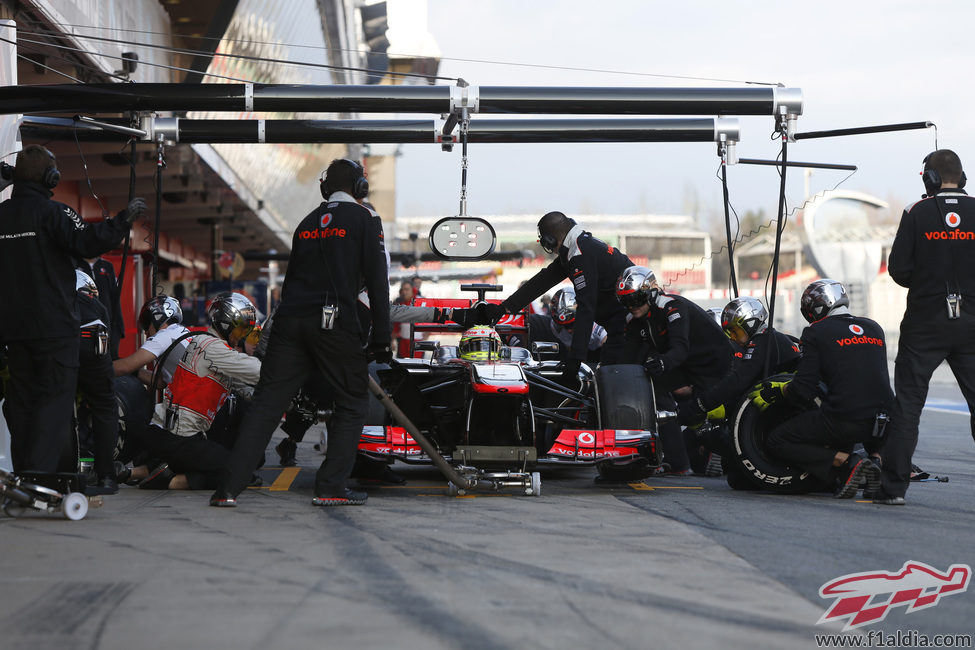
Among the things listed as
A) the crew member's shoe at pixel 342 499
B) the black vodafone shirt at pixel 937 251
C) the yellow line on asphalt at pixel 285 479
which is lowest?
the yellow line on asphalt at pixel 285 479

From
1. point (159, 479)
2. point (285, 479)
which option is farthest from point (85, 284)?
point (285, 479)

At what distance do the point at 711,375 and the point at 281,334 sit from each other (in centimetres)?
377

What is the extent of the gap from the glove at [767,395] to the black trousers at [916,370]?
3.08ft

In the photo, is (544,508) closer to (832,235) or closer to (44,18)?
(44,18)

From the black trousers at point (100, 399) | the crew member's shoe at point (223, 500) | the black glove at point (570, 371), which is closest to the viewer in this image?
the crew member's shoe at point (223, 500)

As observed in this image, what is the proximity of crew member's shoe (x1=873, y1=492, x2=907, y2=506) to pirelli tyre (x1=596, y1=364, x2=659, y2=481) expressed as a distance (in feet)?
4.58

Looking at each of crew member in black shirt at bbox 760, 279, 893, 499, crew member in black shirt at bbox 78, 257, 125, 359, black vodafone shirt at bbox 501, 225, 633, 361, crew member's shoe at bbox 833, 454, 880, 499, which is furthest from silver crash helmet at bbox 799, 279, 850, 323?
crew member in black shirt at bbox 78, 257, 125, 359

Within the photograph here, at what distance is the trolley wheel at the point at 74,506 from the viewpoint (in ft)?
20.5

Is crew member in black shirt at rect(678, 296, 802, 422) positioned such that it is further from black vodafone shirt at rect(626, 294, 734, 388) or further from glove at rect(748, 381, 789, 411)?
glove at rect(748, 381, 789, 411)

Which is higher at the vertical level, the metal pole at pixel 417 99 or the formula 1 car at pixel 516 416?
the metal pole at pixel 417 99

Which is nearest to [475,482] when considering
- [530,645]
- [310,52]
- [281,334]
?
[281,334]

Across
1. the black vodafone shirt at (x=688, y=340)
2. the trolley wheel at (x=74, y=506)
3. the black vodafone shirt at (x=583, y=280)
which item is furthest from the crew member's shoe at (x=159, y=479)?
the black vodafone shirt at (x=688, y=340)

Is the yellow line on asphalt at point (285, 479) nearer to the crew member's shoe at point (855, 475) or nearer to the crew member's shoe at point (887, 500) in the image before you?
the crew member's shoe at point (855, 475)

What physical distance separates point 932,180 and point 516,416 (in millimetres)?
2984
